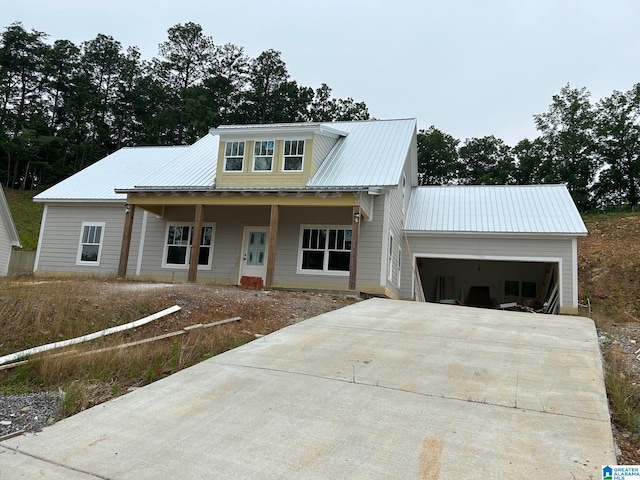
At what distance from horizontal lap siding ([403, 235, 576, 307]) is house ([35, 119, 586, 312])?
0.04 m

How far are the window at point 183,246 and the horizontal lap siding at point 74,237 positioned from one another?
1.41 metres

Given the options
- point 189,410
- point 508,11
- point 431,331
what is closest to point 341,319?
point 431,331

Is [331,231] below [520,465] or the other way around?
the other way around

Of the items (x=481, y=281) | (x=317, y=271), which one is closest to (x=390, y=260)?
(x=317, y=271)

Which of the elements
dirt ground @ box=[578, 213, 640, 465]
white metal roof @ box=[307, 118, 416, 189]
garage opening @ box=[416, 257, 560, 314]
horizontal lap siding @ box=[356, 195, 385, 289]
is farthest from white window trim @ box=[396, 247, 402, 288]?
dirt ground @ box=[578, 213, 640, 465]

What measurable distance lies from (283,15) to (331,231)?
8.21 meters

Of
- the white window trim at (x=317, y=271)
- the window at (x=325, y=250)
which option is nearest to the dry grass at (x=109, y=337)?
the white window trim at (x=317, y=271)

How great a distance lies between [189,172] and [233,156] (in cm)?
205

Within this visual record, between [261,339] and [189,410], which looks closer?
[189,410]

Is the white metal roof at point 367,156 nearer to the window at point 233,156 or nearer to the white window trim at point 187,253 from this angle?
the window at point 233,156

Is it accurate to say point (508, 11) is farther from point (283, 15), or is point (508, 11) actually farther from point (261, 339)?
point (261, 339)

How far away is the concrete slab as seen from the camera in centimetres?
310

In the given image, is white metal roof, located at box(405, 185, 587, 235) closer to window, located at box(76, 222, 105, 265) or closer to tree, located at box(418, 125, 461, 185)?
window, located at box(76, 222, 105, 265)

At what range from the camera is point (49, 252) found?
1761cm
